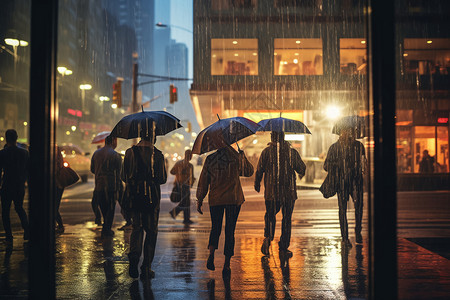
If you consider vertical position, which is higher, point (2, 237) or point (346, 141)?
point (346, 141)

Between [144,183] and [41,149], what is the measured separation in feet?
10.2

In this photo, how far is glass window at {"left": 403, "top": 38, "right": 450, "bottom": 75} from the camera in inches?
1098

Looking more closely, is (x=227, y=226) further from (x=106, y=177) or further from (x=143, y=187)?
(x=106, y=177)

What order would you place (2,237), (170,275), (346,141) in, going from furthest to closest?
(2,237) < (346,141) < (170,275)

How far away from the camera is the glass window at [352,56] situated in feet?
95.5

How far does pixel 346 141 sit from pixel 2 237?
7075mm

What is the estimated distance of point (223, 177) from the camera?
633cm

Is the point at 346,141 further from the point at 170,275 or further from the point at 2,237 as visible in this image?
the point at 2,237

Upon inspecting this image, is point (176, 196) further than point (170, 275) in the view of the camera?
Yes

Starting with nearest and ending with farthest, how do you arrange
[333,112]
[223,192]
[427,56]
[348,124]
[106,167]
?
[223,192] < [348,124] < [106,167] < [427,56] < [333,112]

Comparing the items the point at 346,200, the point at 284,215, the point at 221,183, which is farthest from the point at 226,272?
the point at 346,200

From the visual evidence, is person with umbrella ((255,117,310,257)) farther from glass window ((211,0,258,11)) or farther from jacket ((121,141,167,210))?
glass window ((211,0,258,11))

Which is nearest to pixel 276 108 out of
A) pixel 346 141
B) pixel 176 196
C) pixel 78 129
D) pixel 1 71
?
pixel 176 196

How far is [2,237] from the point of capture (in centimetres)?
922
